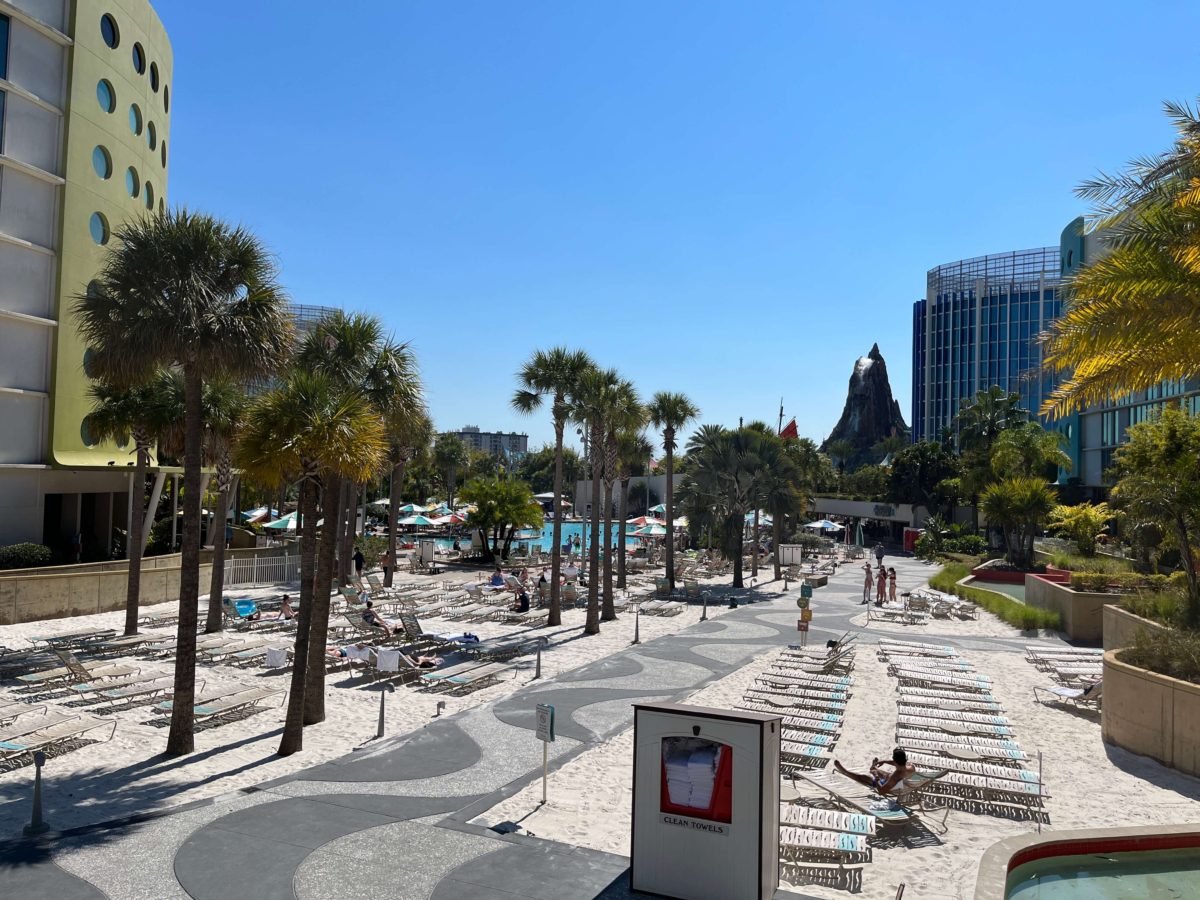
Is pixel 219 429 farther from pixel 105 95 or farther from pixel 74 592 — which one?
pixel 105 95

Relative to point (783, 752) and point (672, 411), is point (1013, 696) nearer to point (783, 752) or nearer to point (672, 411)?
point (783, 752)

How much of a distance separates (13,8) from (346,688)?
24.9m

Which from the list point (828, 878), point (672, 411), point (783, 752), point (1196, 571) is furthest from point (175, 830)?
point (672, 411)

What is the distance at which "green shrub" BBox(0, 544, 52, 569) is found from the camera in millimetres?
25031

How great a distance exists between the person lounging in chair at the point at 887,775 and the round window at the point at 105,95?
32802 millimetres

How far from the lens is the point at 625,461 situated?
42219mm

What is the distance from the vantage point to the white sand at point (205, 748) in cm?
1082

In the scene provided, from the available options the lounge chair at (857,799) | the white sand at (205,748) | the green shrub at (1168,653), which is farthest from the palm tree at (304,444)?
the green shrub at (1168,653)

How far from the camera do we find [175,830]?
977cm

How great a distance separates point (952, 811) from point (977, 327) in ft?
385

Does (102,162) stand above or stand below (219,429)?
above

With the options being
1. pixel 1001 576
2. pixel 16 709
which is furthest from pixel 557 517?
pixel 1001 576

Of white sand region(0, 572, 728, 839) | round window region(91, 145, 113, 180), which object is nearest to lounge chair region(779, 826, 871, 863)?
white sand region(0, 572, 728, 839)

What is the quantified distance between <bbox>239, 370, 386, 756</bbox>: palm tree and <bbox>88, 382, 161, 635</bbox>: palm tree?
10861mm
